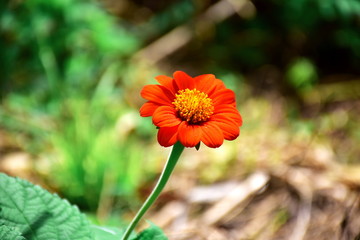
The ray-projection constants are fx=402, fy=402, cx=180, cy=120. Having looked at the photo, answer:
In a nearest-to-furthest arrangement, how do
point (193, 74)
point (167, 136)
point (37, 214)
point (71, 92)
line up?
point (167, 136) < point (37, 214) < point (71, 92) < point (193, 74)

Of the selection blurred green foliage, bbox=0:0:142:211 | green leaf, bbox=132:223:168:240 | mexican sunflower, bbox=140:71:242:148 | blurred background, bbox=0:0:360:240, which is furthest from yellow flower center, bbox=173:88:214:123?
blurred green foliage, bbox=0:0:142:211

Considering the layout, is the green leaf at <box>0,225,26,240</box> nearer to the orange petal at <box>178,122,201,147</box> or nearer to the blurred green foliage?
the orange petal at <box>178,122,201,147</box>

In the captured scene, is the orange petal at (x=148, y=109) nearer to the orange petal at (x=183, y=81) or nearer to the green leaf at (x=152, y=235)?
the orange petal at (x=183, y=81)

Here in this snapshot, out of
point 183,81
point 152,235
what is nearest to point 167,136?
point 183,81

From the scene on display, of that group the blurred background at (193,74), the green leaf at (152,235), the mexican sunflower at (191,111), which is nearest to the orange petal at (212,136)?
the mexican sunflower at (191,111)

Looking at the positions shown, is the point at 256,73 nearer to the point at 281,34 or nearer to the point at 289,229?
the point at 281,34

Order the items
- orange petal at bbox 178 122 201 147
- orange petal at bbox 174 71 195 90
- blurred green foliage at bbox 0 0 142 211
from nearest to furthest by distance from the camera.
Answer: orange petal at bbox 178 122 201 147
orange petal at bbox 174 71 195 90
blurred green foliage at bbox 0 0 142 211

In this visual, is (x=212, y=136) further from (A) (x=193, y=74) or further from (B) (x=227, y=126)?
(A) (x=193, y=74)
